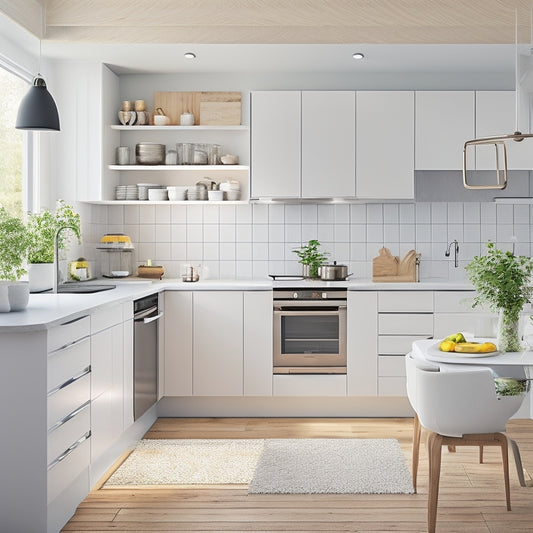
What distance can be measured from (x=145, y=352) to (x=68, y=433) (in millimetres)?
1469

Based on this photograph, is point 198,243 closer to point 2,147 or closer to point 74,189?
point 74,189

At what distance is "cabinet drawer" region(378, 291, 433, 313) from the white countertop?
1.7 inches

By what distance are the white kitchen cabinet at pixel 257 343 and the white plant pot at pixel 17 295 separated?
1967 mm

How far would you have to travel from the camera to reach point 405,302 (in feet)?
16.3

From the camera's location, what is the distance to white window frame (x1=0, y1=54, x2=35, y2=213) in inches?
189

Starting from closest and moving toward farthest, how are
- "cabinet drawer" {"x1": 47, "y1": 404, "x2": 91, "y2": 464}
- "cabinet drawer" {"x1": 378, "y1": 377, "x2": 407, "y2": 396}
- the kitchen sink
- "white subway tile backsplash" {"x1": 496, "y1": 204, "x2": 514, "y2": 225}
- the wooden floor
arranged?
"cabinet drawer" {"x1": 47, "y1": 404, "x2": 91, "y2": 464} < the wooden floor < the kitchen sink < "cabinet drawer" {"x1": 378, "y1": 377, "x2": 407, "y2": 396} < "white subway tile backsplash" {"x1": 496, "y1": 204, "x2": 514, "y2": 225}

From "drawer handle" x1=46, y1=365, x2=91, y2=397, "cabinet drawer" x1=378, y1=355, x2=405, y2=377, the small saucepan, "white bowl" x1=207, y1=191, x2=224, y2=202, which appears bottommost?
"cabinet drawer" x1=378, y1=355, x2=405, y2=377

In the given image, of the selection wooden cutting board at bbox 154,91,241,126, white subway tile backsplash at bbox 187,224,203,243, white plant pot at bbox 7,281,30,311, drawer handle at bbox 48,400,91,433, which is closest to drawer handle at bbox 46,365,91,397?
drawer handle at bbox 48,400,91,433

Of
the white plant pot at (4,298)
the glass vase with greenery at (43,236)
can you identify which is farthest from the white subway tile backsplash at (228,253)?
the white plant pot at (4,298)

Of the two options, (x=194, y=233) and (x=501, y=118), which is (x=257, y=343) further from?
(x=501, y=118)

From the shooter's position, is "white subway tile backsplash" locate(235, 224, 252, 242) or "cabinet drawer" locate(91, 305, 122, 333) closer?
"cabinet drawer" locate(91, 305, 122, 333)

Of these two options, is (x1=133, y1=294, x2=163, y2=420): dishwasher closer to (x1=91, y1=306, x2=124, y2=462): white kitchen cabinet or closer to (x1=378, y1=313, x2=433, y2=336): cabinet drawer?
(x1=91, y1=306, x2=124, y2=462): white kitchen cabinet

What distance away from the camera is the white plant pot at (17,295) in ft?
10.4

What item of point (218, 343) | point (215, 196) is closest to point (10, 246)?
point (218, 343)
